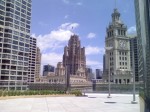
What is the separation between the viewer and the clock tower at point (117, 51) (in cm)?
14912

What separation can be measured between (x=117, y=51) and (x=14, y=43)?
67.7m

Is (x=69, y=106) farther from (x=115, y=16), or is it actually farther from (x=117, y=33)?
(x=115, y=16)

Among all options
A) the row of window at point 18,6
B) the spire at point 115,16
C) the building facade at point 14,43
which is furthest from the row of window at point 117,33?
the building facade at point 14,43

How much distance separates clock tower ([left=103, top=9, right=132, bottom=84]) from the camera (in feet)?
489

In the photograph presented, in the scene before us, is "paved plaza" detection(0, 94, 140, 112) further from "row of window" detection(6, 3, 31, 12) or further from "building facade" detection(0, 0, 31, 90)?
"row of window" detection(6, 3, 31, 12)

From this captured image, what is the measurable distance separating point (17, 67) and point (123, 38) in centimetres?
7646

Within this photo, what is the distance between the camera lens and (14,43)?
406ft

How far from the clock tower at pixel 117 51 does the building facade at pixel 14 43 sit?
52.2 metres

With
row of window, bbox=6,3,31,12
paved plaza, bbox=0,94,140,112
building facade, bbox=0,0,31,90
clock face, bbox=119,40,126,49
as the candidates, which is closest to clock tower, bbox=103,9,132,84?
clock face, bbox=119,40,126,49

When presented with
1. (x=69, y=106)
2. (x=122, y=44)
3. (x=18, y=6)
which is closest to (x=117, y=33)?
(x=122, y=44)

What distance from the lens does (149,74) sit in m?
9.41

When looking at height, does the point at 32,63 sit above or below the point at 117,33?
below

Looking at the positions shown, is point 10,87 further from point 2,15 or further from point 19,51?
point 2,15

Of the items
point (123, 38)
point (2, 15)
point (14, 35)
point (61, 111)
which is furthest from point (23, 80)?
point (61, 111)
